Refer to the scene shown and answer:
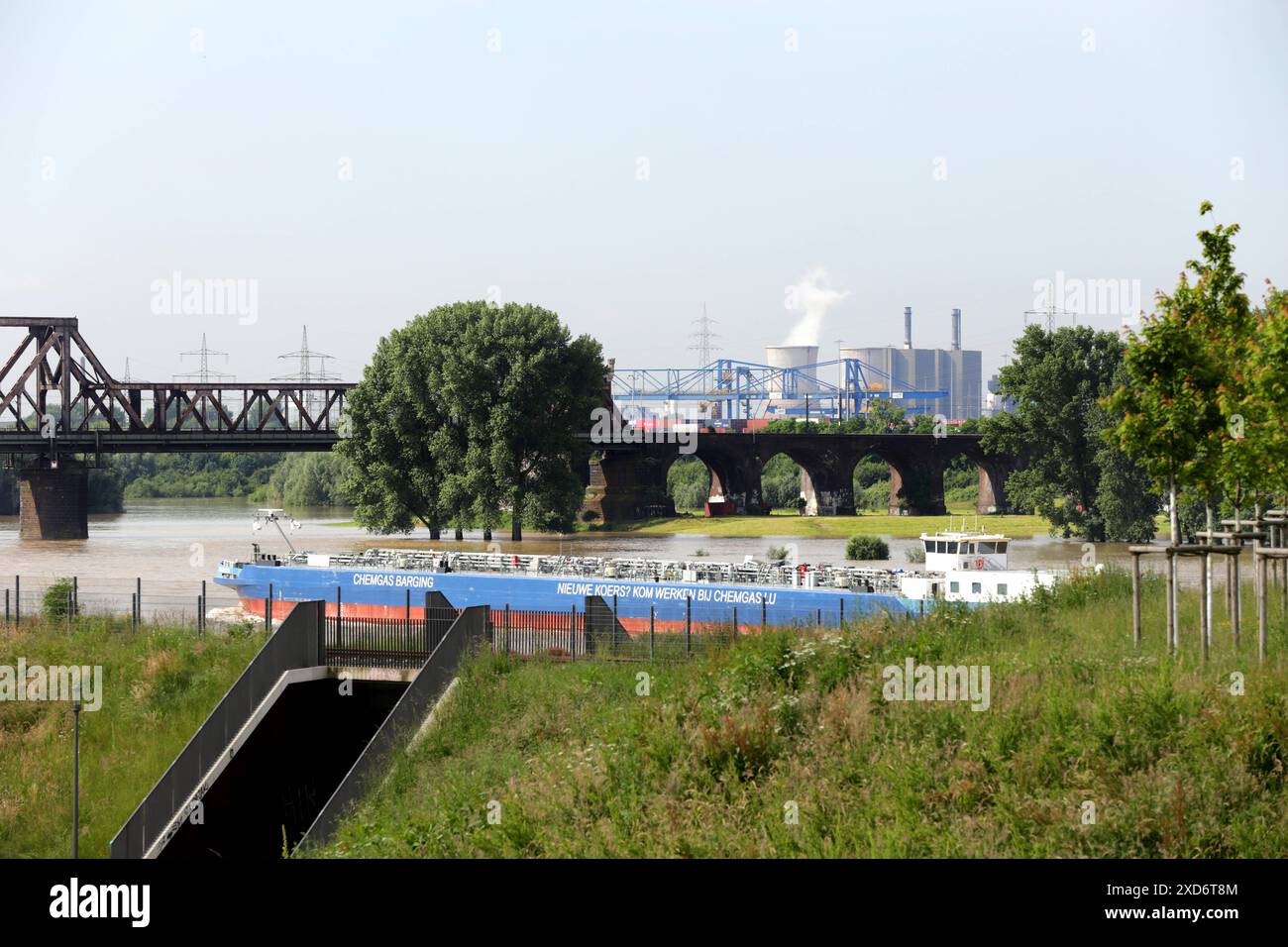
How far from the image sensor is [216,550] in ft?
283

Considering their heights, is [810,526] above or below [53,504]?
below

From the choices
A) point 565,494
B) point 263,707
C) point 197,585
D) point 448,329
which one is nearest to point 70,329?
point 448,329

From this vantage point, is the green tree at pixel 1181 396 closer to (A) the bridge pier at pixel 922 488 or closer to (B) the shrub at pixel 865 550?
(B) the shrub at pixel 865 550

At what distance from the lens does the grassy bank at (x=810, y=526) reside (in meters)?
104

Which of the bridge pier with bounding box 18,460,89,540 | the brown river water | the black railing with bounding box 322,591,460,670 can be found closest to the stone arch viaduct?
the brown river water

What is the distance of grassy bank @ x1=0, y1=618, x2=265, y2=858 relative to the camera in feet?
84.3

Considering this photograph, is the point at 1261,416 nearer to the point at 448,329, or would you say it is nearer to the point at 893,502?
the point at 448,329

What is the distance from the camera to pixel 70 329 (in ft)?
400

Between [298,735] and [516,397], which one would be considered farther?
[516,397]

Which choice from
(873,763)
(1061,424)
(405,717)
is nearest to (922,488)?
(1061,424)

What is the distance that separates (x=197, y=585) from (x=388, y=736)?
43.4 m

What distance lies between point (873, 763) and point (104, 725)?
737 inches

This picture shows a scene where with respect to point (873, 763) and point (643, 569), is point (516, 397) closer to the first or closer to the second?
point (643, 569)

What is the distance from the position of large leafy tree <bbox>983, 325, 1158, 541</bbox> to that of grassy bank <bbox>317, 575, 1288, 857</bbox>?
213 feet
